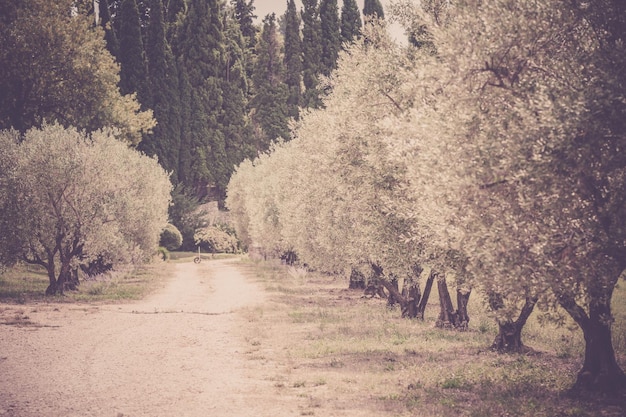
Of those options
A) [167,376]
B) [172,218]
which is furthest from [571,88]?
[172,218]

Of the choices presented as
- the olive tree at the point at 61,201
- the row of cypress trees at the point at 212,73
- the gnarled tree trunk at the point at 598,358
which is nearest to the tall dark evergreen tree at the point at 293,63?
the row of cypress trees at the point at 212,73

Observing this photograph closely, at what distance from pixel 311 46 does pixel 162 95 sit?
31.0 meters

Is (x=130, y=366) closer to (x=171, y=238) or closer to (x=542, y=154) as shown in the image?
(x=542, y=154)

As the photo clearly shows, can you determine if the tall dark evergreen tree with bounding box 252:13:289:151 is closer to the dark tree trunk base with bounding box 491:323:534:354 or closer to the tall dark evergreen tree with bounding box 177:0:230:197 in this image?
the tall dark evergreen tree with bounding box 177:0:230:197

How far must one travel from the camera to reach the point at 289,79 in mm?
106875

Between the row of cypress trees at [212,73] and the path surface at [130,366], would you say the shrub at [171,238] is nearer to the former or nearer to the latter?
the row of cypress trees at [212,73]

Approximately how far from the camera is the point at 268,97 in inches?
4156

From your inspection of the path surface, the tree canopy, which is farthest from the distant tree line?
the path surface

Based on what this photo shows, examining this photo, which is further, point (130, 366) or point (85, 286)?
point (85, 286)

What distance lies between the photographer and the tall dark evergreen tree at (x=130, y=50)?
280 feet

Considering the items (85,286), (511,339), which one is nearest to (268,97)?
(85,286)

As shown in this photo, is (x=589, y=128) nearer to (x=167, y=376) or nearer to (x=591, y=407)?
(x=591, y=407)

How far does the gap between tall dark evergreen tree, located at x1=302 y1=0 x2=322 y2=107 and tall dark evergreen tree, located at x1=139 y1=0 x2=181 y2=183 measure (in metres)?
24.6

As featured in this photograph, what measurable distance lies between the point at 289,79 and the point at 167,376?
95926mm
